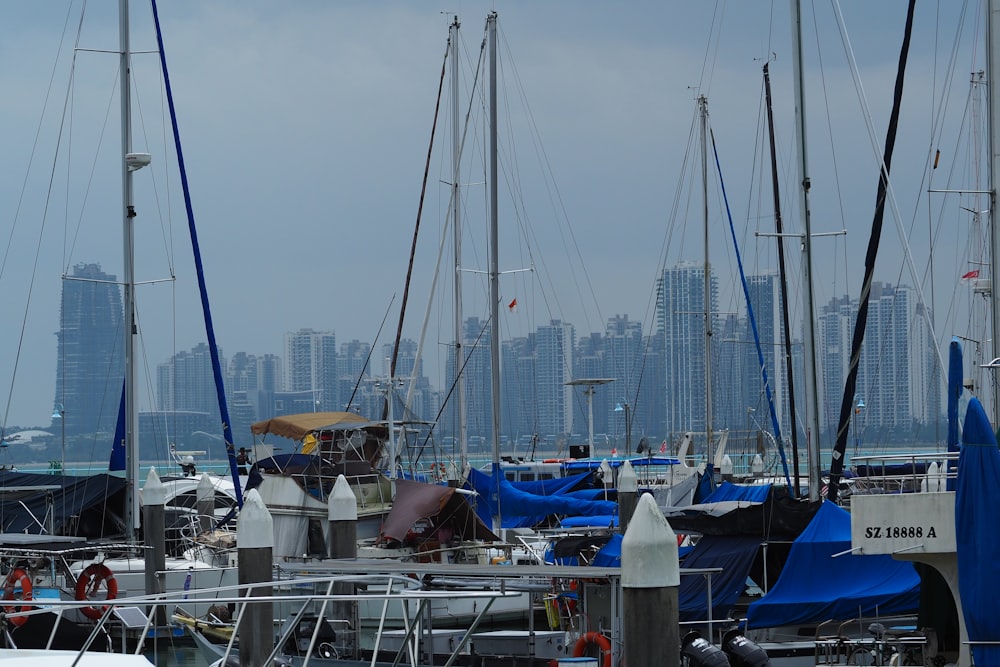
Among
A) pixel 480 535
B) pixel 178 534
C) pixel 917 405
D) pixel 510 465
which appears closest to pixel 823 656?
pixel 480 535

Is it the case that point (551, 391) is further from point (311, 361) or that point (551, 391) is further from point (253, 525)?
point (253, 525)

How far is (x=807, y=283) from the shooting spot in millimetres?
27406

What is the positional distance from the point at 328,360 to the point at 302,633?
435 feet

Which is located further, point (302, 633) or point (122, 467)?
point (122, 467)

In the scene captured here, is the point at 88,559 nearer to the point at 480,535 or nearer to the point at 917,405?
the point at 480,535

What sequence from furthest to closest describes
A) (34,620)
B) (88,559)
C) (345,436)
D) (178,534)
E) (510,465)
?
(510,465)
(178,534)
(345,436)
(88,559)
(34,620)

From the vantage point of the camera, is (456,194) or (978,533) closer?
(978,533)

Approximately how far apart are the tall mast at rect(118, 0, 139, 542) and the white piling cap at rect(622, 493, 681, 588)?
1637 cm

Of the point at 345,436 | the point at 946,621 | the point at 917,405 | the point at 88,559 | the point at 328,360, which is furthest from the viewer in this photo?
the point at 328,360

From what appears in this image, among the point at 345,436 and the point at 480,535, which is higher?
the point at 345,436

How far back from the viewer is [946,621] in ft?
62.0

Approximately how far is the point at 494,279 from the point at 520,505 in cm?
571

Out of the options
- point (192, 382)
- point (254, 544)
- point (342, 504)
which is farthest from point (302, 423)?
point (192, 382)

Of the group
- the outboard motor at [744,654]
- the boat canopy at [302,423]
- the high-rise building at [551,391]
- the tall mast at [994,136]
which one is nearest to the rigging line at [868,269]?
the tall mast at [994,136]
